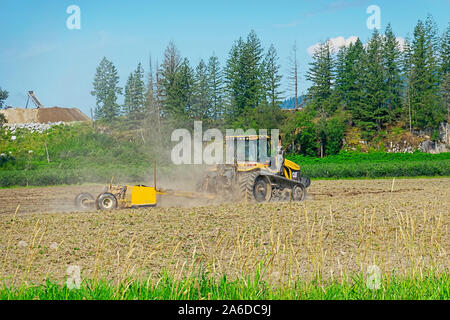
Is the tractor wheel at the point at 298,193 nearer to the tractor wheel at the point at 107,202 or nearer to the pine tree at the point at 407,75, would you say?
the tractor wheel at the point at 107,202

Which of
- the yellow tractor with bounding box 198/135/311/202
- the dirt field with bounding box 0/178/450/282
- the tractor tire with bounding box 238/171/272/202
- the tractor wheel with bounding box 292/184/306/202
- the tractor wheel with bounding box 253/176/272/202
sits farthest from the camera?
the tractor wheel with bounding box 292/184/306/202

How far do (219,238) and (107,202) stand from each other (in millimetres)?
7467

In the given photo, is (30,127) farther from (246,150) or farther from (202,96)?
(246,150)

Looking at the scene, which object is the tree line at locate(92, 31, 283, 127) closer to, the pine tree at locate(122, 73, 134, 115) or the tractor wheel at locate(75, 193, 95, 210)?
the pine tree at locate(122, 73, 134, 115)

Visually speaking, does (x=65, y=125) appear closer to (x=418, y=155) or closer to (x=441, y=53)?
(x=418, y=155)

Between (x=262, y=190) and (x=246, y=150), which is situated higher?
(x=246, y=150)

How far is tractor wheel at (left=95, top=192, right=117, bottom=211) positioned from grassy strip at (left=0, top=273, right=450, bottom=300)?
9.35 metres

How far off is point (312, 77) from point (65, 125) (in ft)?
118

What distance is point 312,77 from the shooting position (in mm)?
71938

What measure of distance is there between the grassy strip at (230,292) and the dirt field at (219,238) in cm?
64

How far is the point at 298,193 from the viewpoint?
20.5 metres

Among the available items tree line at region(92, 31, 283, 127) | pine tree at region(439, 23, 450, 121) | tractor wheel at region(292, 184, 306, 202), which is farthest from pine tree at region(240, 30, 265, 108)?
tractor wheel at region(292, 184, 306, 202)

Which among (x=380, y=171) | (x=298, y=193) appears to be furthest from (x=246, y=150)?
(x=380, y=171)

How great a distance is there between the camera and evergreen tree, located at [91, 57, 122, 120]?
57156 mm
